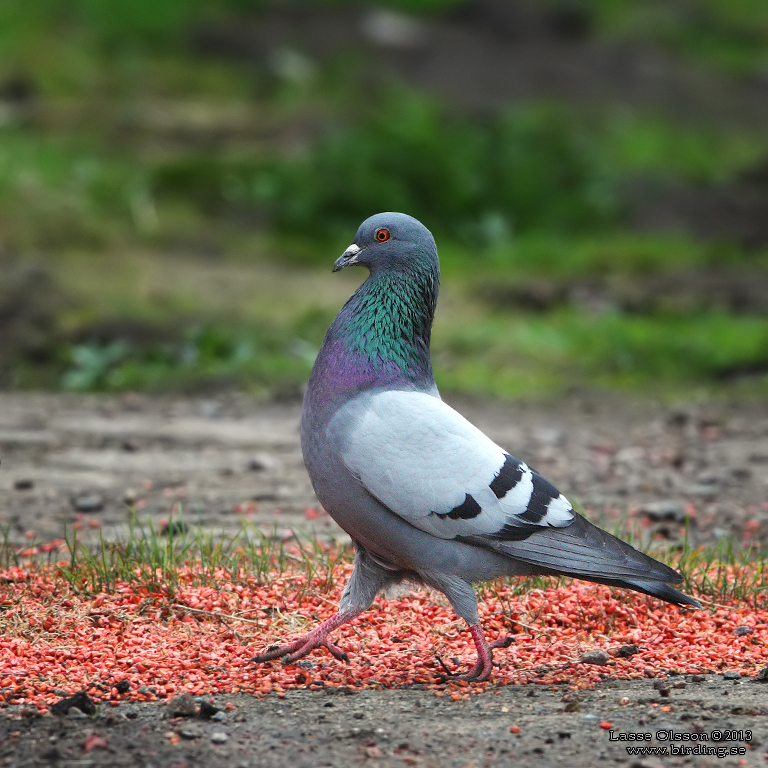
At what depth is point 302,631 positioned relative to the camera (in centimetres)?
371

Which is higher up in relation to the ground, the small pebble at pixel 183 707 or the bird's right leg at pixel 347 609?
the bird's right leg at pixel 347 609

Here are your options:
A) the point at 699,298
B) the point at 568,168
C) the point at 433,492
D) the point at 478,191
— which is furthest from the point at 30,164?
the point at 433,492

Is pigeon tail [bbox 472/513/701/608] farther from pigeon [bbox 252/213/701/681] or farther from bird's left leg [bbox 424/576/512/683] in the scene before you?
bird's left leg [bbox 424/576/512/683]

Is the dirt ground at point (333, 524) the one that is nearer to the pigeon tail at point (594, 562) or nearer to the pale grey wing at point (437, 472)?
the pigeon tail at point (594, 562)

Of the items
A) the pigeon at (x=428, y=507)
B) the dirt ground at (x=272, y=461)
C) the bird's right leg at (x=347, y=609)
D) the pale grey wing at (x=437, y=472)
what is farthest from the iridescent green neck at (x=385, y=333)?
the dirt ground at (x=272, y=461)

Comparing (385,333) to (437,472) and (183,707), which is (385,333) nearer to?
(437,472)

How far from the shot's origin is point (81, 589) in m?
3.83

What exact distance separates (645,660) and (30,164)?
8.10 metres

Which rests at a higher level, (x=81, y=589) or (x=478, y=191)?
(x=478, y=191)

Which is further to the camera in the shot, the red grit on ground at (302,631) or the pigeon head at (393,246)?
the pigeon head at (393,246)

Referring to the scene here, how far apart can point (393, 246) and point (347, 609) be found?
1.09 metres

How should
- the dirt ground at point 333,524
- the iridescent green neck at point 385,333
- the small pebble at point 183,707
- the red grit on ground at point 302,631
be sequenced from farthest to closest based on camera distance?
1. the iridescent green neck at point 385,333
2. the red grit on ground at point 302,631
3. the small pebble at point 183,707
4. the dirt ground at point 333,524

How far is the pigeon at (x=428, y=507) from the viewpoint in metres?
3.36

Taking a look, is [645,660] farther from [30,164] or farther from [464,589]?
[30,164]
